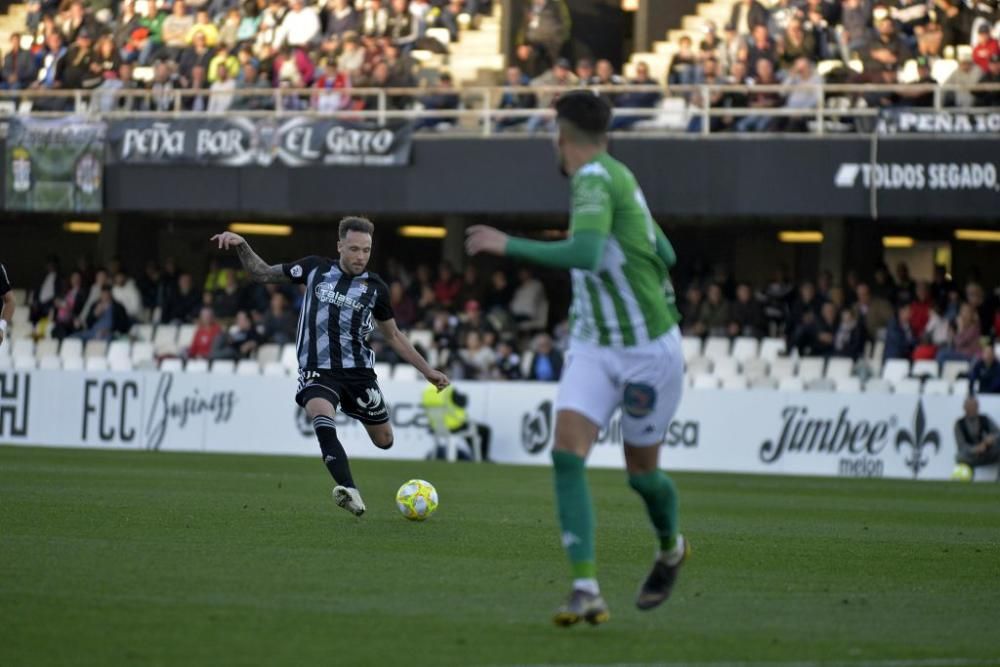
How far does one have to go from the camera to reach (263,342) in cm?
2903

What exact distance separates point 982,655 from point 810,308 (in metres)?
20.2

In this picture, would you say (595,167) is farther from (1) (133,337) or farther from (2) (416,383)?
(1) (133,337)

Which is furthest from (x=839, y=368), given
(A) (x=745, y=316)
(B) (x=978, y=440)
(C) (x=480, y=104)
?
(C) (x=480, y=104)

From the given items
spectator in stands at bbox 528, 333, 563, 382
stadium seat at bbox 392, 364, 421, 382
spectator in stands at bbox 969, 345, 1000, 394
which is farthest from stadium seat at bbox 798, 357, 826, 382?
stadium seat at bbox 392, 364, 421, 382

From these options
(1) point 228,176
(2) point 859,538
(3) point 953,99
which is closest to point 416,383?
(1) point 228,176

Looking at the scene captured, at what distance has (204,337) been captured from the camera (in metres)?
29.1

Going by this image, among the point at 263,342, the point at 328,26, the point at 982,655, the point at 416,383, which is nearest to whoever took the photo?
the point at 982,655

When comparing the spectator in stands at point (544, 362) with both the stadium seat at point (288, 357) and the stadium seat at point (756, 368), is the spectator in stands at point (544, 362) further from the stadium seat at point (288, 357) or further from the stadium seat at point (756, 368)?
the stadium seat at point (288, 357)

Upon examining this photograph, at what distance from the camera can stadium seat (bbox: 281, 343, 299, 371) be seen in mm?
27375

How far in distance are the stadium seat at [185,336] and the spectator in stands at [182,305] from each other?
3.38 ft

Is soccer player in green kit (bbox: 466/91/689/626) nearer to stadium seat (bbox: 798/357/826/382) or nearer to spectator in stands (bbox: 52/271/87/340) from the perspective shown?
stadium seat (bbox: 798/357/826/382)

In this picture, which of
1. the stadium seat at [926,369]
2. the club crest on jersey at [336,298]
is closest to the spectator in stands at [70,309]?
the stadium seat at [926,369]

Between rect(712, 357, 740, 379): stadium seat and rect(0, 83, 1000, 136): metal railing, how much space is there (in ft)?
12.0

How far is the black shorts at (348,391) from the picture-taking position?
12805mm
